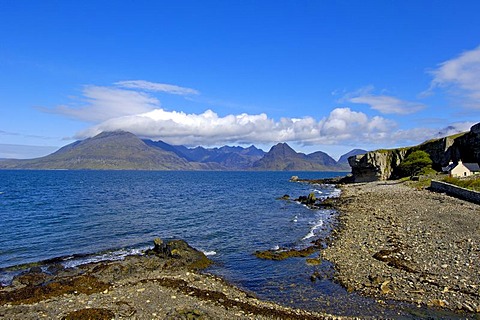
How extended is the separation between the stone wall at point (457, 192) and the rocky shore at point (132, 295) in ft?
127

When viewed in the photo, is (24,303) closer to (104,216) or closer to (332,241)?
(332,241)

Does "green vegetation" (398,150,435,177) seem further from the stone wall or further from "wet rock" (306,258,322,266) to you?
"wet rock" (306,258,322,266)

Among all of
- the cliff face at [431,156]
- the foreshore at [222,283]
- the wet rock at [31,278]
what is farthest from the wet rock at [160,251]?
the cliff face at [431,156]

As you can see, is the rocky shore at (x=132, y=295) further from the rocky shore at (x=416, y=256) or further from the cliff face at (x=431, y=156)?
the cliff face at (x=431, y=156)

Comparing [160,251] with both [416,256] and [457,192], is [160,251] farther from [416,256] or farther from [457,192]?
[457,192]

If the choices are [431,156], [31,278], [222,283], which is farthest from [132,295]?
[431,156]

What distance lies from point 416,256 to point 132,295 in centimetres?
1921

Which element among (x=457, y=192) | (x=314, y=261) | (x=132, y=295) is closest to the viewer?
(x=132, y=295)

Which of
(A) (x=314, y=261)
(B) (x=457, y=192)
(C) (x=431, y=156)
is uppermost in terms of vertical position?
(C) (x=431, y=156)

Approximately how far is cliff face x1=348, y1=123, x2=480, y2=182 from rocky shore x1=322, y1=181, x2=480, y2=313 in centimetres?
7224

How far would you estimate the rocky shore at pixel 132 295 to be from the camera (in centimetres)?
1675

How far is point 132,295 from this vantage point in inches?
759

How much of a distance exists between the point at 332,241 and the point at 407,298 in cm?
1541

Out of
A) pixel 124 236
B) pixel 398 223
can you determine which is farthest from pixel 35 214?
pixel 398 223
